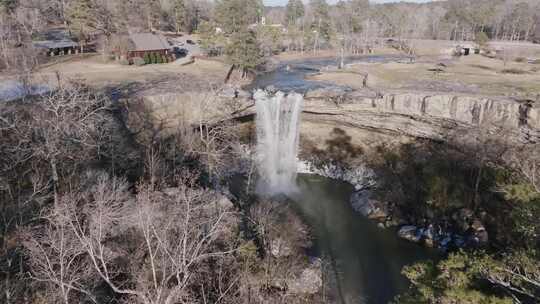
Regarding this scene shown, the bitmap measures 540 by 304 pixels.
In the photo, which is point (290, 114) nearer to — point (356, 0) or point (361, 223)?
point (361, 223)

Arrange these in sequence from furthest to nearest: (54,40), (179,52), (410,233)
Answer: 1. (179,52)
2. (54,40)
3. (410,233)

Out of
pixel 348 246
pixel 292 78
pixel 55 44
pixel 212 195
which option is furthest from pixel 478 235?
pixel 55 44

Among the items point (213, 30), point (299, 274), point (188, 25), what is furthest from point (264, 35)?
point (299, 274)

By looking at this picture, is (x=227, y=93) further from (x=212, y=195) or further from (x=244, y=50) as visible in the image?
(x=244, y=50)

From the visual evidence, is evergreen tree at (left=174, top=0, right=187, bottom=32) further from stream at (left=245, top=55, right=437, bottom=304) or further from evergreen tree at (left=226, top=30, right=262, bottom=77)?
stream at (left=245, top=55, right=437, bottom=304)

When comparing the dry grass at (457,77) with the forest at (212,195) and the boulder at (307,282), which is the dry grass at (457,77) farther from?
the boulder at (307,282)

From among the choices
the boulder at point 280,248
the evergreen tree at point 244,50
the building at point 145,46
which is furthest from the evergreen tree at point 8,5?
the boulder at point 280,248
